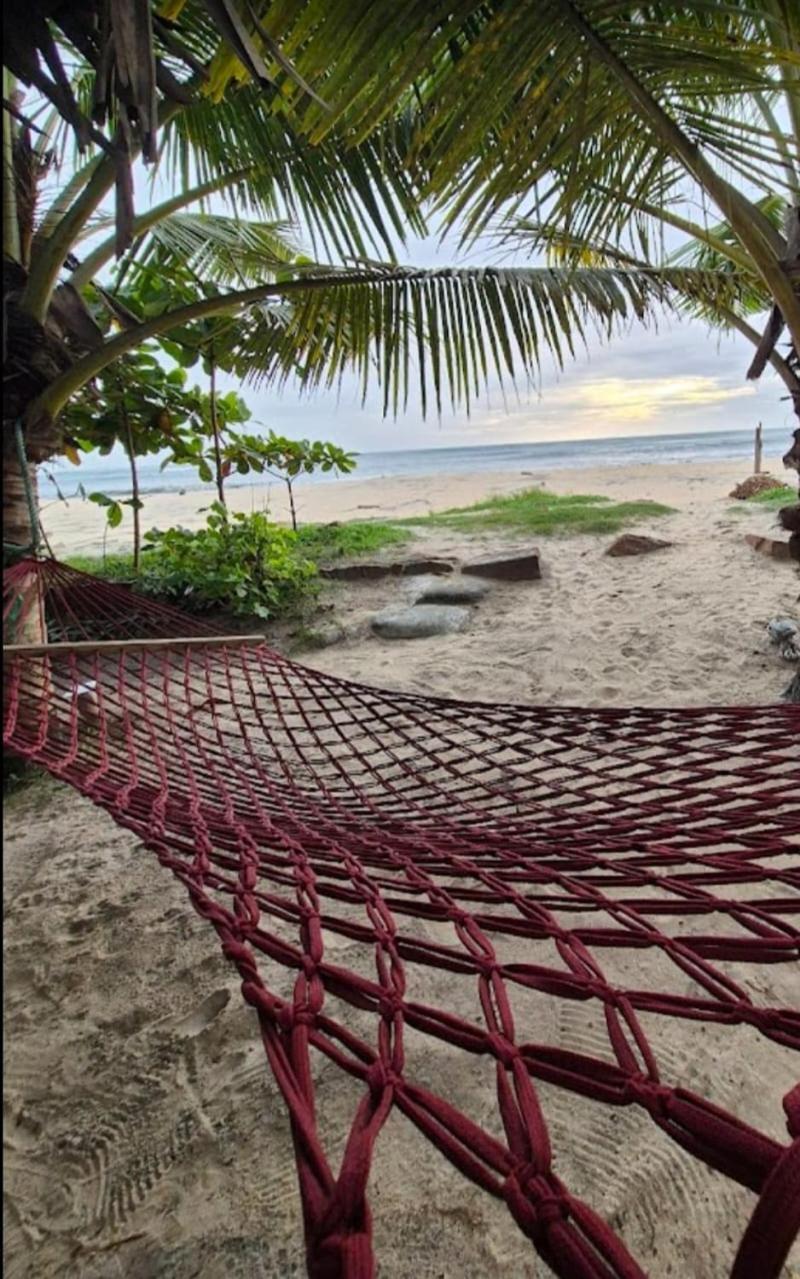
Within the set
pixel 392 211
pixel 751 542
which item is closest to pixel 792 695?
pixel 392 211

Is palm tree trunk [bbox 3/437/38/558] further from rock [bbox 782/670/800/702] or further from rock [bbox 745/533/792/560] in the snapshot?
rock [bbox 745/533/792/560]

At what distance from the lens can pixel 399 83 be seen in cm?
101

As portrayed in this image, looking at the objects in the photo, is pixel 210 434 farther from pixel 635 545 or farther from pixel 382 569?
pixel 635 545

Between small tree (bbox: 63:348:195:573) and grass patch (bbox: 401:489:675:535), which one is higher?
small tree (bbox: 63:348:195:573)

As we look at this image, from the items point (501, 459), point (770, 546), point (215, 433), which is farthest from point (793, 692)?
point (501, 459)

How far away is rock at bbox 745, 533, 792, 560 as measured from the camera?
3534 mm

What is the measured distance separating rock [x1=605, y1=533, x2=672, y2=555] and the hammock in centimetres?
260

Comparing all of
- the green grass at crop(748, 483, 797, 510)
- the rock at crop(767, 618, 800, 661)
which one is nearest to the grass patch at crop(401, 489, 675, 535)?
the green grass at crop(748, 483, 797, 510)

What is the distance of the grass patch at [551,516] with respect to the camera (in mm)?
4723

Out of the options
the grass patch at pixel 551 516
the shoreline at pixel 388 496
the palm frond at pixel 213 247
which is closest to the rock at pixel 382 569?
the grass patch at pixel 551 516

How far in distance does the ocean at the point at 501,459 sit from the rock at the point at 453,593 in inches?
469

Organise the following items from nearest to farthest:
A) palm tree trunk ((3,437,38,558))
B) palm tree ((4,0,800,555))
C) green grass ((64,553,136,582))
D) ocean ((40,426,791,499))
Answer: palm tree ((4,0,800,555)) → palm tree trunk ((3,437,38,558)) → green grass ((64,553,136,582)) → ocean ((40,426,791,499))

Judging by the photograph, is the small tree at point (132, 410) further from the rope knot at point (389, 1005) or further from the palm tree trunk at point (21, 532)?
the rope knot at point (389, 1005)

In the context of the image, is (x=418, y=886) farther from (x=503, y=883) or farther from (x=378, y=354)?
(x=378, y=354)
